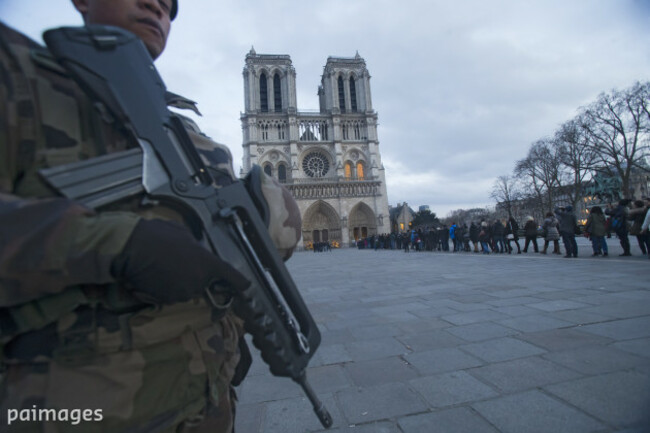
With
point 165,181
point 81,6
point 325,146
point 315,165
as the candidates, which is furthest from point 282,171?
point 165,181

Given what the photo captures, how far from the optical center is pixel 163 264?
0.72 meters

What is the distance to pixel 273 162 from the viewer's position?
38344 millimetres

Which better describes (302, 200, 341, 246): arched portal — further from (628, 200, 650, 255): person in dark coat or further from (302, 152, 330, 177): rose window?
(628, 200, 650, 255): person in dark coat

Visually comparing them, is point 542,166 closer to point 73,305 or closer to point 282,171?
point 282,171

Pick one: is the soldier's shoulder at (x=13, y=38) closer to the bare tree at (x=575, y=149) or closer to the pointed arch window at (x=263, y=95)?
the bare tree at (x=575, y=149)

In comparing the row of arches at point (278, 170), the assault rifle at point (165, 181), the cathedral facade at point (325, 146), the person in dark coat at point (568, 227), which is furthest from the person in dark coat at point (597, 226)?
the row of arches at point (278, 170)

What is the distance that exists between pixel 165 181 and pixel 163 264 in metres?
0.32

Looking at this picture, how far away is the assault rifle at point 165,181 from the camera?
81cm

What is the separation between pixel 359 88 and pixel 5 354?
45213mm

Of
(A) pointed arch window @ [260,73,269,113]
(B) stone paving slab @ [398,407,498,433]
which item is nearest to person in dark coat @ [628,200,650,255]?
(B) stone paving slab @ [398,407,498,433]

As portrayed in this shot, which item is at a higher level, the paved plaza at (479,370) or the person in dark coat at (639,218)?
the person in dark coat at (639,218)

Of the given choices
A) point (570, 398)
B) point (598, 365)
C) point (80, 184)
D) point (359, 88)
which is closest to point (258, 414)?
point (80, 184)

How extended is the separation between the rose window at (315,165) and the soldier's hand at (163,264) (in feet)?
132

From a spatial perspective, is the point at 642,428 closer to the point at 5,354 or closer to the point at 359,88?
the point at 5,354
